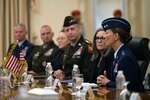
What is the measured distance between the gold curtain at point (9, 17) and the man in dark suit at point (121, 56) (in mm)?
3940

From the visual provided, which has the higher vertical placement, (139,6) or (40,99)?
(139,6)

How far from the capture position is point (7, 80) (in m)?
3.02

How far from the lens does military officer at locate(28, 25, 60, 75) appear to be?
5.43m

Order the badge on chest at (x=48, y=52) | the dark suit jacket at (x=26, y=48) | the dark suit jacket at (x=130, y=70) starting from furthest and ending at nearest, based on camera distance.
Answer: the dark suit jacket at (x=26, y=48), the badge on chest at (x=48, y=52), the dark suit jacket at (x=130, y=70)

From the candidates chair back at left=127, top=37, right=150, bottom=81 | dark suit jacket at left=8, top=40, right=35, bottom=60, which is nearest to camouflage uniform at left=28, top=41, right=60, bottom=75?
dark suit jacket at left=8, top=40, right=35, bottom=60

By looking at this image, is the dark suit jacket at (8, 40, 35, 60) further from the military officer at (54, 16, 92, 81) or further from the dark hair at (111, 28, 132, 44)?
the dark hair at (111, 28, 132, 44)

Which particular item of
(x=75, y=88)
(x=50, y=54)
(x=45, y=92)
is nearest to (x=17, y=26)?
(x=50, y=54)

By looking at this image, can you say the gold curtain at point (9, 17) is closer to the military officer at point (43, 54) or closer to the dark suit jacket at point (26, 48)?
the dark suit jacket at point (26, 48)

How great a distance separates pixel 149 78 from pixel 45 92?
4.04 meters

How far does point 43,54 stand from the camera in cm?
560

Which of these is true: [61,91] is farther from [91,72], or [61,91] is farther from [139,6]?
[139,6]

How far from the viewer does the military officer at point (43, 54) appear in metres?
5.43

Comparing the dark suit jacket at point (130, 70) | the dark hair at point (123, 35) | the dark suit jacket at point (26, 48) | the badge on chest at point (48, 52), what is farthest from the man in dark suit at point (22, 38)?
the dark suit jacket at point (130, 70)

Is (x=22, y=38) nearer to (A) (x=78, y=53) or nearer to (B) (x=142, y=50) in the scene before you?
→ (A) (x=78, y=53)
